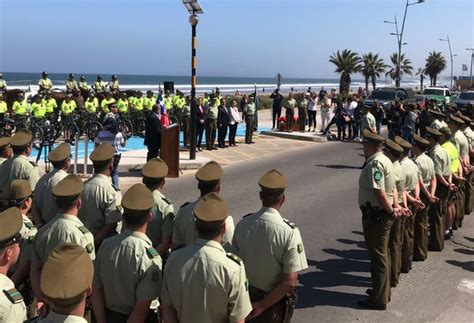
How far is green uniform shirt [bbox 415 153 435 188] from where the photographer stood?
25.3 ft

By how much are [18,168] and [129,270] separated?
345 centimetres

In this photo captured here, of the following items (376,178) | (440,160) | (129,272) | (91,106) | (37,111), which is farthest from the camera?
(91,106)

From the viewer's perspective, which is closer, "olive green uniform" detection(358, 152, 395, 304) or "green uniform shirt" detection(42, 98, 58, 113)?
"olive green uniform" detection(358, 152, 395, 304)

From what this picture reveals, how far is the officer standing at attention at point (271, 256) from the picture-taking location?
3.88 meters

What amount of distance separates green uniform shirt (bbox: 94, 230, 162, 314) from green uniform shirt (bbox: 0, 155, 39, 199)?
3.13 metres

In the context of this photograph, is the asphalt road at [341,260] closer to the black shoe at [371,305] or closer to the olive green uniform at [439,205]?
the black shoe at [371,305]

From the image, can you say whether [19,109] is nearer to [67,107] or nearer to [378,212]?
[67,107]

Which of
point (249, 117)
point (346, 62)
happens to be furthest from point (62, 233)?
point (346, 62)

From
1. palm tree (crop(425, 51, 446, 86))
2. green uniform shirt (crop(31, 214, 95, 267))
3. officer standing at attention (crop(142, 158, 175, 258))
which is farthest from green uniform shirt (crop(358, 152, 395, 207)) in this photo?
palm tree (crop(425, 51, 446, 86))

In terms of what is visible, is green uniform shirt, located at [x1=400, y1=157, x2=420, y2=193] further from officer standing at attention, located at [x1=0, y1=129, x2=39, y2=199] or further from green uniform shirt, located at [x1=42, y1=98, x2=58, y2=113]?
green uniform shirt, located at [x1=42, y1=98, x2=58, y2=113]

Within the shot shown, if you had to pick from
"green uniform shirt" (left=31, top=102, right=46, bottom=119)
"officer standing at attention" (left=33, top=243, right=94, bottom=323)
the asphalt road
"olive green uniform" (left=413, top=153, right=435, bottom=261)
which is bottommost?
the asphalt road

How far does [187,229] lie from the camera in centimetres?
434

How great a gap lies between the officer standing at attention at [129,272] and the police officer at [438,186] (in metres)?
5.93

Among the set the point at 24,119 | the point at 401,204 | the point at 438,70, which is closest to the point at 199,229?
the point at 401,204
